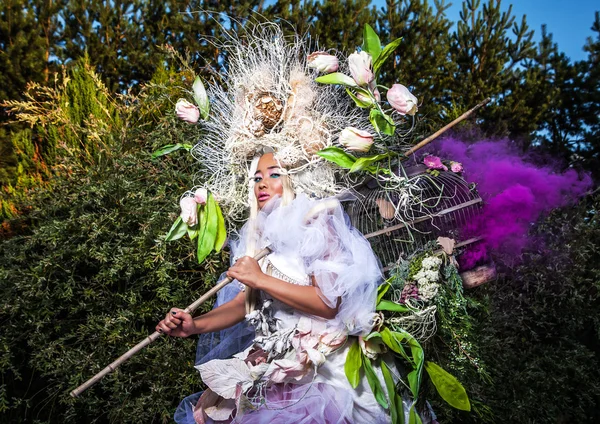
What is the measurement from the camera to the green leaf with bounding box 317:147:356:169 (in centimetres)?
281

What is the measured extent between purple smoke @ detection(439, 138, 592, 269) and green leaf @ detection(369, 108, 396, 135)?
700mm

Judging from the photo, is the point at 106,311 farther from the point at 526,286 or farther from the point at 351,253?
the point at 526,286

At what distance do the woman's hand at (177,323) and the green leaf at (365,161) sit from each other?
988mm

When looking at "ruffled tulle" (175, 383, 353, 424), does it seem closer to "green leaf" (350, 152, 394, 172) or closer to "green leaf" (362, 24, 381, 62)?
"green leaf" (350, 152, 394, 172)

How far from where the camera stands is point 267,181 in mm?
2943

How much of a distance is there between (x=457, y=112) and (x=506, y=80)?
2.91 ft

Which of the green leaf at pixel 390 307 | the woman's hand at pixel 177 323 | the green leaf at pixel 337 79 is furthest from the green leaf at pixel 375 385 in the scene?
the green leaf at pixel 337 79

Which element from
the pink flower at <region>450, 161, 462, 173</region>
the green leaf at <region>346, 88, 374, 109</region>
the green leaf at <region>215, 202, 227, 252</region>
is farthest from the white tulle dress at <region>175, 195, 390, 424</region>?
the pink flower at <region>450, 161, 462, 173</region>

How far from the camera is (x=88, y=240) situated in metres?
3.85

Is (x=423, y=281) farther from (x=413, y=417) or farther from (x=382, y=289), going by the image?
(x=413, y=417)

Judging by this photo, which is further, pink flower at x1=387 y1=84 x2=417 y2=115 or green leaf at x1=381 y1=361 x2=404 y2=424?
pink flower at x1=387 y1=84 x2=417 y2=115

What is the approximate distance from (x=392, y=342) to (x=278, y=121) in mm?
1181

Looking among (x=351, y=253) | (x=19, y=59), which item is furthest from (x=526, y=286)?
(x=19, y=59)

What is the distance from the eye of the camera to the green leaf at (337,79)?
2879 millimetres
